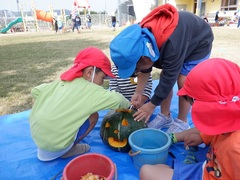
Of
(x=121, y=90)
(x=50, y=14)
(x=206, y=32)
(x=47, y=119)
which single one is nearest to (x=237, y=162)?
(x=47, y=119)

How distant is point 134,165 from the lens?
1581 millimetres

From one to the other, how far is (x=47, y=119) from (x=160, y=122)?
99 cm

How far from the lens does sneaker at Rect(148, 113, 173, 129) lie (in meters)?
1.99

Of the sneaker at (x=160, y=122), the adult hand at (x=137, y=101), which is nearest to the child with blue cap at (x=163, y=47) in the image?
the sneaker at (x=160, y=122)

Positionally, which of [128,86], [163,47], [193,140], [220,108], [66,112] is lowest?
[193,140]

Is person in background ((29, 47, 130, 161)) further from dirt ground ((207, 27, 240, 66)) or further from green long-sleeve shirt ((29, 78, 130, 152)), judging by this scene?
dirt ground ((207, 27, 240, 66))

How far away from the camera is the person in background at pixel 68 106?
150cm

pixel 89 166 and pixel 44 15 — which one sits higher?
pixel 89 166

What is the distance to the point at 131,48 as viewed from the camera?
1.39m

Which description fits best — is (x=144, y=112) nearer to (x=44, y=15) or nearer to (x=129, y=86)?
(x=129, y=86)

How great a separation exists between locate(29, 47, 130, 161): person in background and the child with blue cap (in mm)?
213

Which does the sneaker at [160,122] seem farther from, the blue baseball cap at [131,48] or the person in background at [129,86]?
the blue baseball cap at [131,48]

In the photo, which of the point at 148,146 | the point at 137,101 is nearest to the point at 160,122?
the point at 137,101

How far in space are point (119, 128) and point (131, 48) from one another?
24.0 inches
